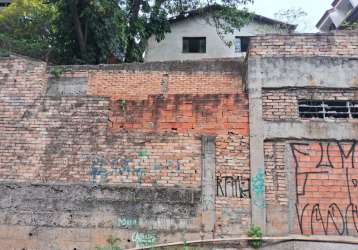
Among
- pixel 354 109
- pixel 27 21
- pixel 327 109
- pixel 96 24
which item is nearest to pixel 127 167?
pixel 327 109

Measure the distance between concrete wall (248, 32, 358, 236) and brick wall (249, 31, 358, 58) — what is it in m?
0.02

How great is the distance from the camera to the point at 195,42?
21203 mm

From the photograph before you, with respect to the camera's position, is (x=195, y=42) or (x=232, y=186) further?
(x=195, y=42)

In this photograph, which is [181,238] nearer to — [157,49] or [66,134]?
[66,134]

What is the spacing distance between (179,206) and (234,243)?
1.10 meters

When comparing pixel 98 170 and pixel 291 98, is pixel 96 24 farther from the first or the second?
pixel 291 98

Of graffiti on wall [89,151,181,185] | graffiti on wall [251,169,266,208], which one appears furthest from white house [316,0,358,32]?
graffiti on wall [89,151,181,185]

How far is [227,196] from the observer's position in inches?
289

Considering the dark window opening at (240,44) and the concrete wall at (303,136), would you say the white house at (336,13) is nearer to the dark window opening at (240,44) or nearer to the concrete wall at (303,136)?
the dark window opening at (240,44)

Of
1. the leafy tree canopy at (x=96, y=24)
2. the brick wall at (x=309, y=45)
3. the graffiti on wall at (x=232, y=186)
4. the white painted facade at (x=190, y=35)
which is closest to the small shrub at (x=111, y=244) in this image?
the graffiti on wall at (x=232, y=186)

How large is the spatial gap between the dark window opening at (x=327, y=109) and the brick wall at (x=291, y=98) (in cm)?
8

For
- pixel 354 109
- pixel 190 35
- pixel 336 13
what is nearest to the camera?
pixel 354 109

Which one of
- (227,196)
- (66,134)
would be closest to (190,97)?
(227,196)

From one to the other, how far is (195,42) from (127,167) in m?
14.6
